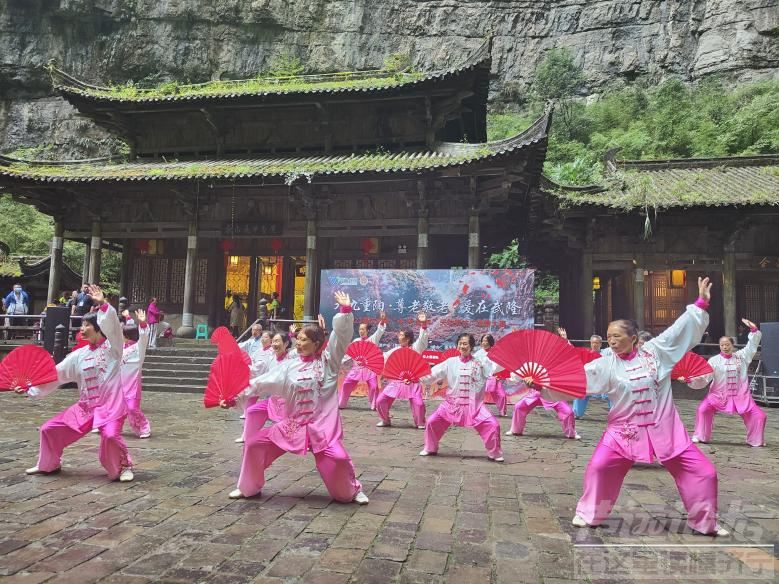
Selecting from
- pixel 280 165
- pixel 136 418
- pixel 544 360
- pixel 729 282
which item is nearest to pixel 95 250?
pixel 280 165

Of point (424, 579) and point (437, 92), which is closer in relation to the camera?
point (424, 579)

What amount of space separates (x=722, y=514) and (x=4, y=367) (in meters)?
6.17

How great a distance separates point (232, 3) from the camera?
37.2 metres

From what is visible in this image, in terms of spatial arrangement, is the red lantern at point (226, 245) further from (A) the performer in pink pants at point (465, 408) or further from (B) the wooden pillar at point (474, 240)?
(A) the performer in pink pants at point (465, 408)

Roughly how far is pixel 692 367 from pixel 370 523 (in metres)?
4.97

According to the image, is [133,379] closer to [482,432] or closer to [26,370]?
[26,370]

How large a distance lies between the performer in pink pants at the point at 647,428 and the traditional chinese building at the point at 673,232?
9.49m

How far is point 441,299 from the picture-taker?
10.8 m

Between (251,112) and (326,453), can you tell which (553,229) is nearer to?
(251,112)

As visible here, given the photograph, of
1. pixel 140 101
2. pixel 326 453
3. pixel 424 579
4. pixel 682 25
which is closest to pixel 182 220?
pixel 140 101

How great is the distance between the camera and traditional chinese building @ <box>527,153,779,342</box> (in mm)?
12320

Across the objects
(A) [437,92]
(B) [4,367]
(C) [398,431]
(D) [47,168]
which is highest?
(A) [437,92]

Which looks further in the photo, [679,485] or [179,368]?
Result: [179,368]

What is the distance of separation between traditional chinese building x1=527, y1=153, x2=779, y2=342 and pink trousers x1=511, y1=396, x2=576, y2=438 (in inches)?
271
